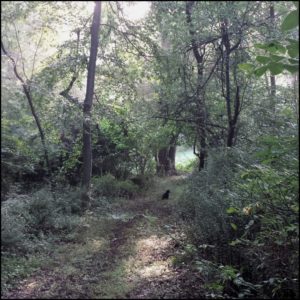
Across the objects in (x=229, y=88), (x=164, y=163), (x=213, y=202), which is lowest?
(x=213, y=202)

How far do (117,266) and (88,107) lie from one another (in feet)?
13.9

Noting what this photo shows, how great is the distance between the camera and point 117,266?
5.61m

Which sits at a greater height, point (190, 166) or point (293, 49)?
point (293, 49)

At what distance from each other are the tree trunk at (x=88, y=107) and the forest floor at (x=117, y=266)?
848 millimetres

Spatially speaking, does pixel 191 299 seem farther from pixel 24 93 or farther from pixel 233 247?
pixel 24 93

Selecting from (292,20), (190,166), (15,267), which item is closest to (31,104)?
(15,267)

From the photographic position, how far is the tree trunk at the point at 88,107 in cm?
848

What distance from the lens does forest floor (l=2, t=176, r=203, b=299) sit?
445 centimetres

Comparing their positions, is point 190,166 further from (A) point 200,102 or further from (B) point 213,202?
(B) point 213,202

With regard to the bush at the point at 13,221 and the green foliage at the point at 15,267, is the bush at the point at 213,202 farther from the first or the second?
the bush at the point at 13,221

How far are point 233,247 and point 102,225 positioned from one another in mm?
3449

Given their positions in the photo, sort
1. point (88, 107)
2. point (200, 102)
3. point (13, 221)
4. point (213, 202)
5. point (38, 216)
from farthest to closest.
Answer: point (200, 102)
point (88, 107)
point (38, 216)
point (213, 202)
point (13, 221)

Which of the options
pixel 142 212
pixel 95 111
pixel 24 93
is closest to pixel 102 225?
pixel 142 212

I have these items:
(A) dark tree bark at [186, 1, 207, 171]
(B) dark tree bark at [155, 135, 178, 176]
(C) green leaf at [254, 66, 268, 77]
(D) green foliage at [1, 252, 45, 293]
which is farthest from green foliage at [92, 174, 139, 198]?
(C) green leaf at [254, 66, 268, 77]
